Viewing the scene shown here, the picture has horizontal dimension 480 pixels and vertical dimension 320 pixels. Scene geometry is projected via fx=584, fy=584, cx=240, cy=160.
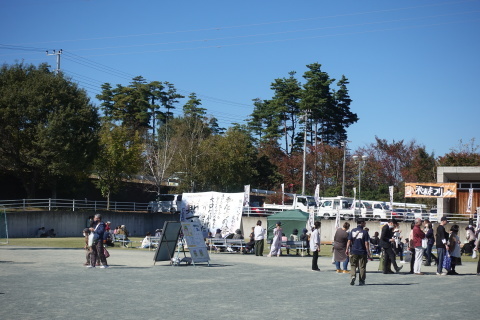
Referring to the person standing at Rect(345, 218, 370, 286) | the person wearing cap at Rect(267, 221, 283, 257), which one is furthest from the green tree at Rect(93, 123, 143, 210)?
the person standing at Rect(345, 218, 370, 286)

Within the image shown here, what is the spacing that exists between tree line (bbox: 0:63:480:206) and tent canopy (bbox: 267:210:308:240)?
15.5 metres

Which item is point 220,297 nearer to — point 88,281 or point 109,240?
point 88,281

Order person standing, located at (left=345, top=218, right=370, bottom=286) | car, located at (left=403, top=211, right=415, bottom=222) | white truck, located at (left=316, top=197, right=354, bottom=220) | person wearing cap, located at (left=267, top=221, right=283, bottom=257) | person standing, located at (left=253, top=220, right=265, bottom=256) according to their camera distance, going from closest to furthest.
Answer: person standing, located at (left=345, top=218, right=370, bottom=286), person standing, located at (left=253, top=220, right=265, bottom=256), person wearing cap, located at (left=267, top=221, right=283, bottom=257), car, located at (left=403, top=211, right=415, bottom=222), white truck, located at (left=316, top=197, right=354, bottom=220)

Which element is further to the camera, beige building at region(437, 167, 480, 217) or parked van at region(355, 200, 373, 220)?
parked van at region(355, 200, 373, 220)

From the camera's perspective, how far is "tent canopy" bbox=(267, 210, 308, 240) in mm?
33062

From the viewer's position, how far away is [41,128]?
1671 inches

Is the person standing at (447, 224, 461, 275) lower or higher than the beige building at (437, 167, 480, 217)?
lower

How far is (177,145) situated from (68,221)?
18733 mm

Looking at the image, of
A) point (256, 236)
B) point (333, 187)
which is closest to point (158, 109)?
point (333, 187)

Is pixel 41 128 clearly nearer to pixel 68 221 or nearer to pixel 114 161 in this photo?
pixel 68 221

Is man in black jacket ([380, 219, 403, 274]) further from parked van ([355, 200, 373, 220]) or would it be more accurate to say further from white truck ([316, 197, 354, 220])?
white truck ([316, 197, 354, 220])

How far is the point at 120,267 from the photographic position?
1880 cm

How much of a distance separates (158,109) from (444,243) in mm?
60005

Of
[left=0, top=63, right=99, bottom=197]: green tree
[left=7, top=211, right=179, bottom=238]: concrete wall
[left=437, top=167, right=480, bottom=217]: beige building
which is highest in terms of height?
[left=0, top=63, right=99, bottom=197]: green tree
